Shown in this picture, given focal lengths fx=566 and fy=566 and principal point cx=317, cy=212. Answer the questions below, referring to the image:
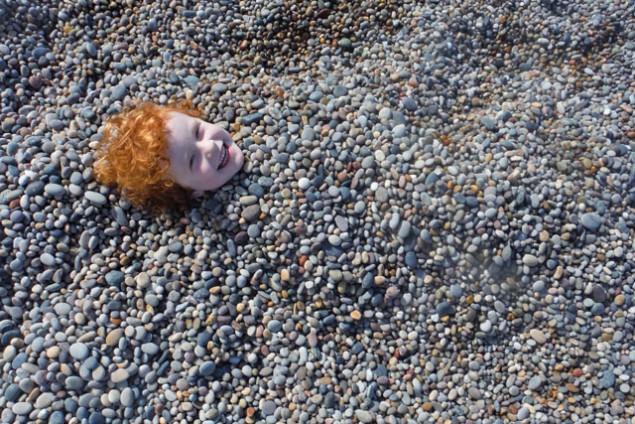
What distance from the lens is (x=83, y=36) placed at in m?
3.72

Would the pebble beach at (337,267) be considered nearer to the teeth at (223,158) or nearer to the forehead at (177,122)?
the teeth at (223,158)

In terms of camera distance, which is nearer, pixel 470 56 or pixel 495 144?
pixel 495 144

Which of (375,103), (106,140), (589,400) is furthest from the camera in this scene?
(375,103)

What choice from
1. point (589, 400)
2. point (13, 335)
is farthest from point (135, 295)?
point (589, 400)

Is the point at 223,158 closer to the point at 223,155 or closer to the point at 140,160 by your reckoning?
the point at 223,155

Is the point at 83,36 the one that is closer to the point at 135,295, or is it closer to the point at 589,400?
the point at 135,295

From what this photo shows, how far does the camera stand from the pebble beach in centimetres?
283

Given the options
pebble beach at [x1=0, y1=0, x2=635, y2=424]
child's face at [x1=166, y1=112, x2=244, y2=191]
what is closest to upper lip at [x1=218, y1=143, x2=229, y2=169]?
child's face at [x1=166, y1=112, x2=244, y2=191]

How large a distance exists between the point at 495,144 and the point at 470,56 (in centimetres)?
72

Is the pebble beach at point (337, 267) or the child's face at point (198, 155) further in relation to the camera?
the child's face at point (198, 155)

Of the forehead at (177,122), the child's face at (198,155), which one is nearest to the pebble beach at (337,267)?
the child's face at (198,155)

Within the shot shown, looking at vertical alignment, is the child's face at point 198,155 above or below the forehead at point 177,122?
below

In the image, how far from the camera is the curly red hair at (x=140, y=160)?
2.89 m

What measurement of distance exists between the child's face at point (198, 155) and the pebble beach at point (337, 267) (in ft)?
0.26
